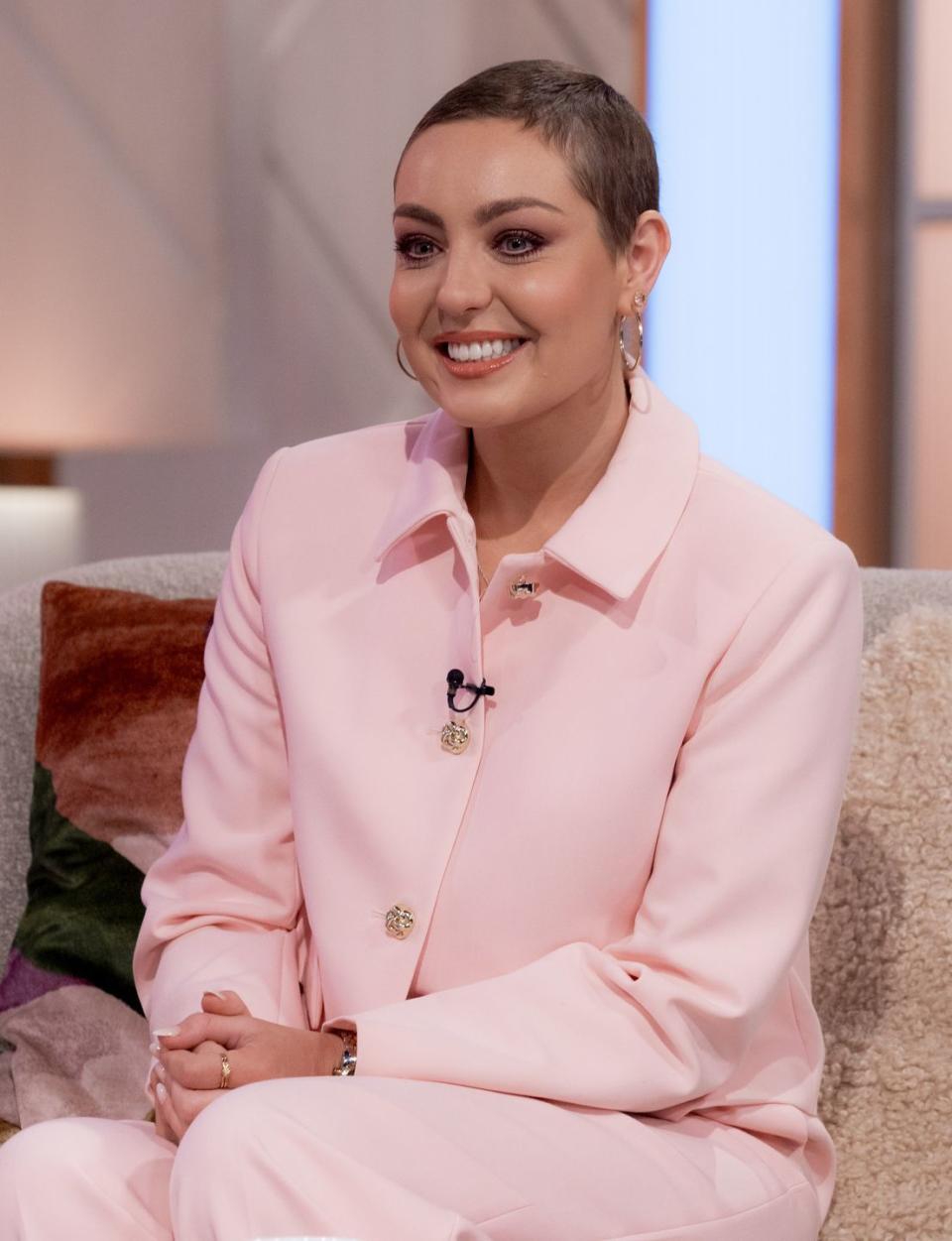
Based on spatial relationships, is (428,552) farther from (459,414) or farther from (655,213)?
(655,213)

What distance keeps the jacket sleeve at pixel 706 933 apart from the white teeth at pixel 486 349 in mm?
314

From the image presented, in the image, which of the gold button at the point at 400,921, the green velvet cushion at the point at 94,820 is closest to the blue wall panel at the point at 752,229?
the green velvet cushion at the point at 94,820

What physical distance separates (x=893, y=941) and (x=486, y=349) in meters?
0.82

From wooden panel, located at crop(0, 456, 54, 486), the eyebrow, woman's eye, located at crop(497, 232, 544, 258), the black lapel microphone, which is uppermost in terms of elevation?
the eyebrow

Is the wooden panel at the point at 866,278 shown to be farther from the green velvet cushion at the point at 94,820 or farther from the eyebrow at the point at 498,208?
the eyebrow at the point at 498,208

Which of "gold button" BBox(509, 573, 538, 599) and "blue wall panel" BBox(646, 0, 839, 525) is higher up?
"blue wall panel" BBox(646, 0, 839, 525)

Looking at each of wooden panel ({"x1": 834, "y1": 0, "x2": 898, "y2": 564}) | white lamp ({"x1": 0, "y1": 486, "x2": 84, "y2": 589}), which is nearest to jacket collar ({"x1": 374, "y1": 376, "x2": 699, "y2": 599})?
wooden panel ({"x1": 834, "y1": 0, "x2": 898, "y2": 564})

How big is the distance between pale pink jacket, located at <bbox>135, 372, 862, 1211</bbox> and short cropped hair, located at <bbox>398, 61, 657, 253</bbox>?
0.70 feet

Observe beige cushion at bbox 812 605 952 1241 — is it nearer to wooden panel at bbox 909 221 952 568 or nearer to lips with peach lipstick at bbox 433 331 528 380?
lips with peach lipstick at bbox 433 331 528 380

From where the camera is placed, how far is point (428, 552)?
1.59m

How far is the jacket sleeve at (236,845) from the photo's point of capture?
5.13 ft

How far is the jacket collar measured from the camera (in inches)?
57.7

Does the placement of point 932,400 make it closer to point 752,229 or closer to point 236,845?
point 752,229

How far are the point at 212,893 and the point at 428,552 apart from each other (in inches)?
15.4
